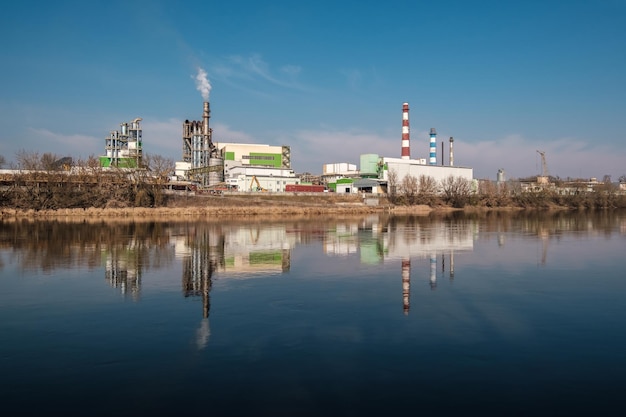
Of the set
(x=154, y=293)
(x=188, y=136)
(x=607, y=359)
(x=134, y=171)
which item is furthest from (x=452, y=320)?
(x=188, y=136)

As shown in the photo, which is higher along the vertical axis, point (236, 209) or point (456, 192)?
point (456, 192)

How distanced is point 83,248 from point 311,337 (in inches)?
629

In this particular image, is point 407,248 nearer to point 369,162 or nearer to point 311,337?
point 311,337

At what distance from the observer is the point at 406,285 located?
1280 centimetres

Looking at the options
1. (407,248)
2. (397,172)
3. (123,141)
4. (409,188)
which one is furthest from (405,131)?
(407,248)

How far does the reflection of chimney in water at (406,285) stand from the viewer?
1052 centimetres

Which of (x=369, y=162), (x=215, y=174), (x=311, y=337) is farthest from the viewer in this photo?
(x=369, y=162)

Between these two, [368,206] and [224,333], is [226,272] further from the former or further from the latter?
[368,206]

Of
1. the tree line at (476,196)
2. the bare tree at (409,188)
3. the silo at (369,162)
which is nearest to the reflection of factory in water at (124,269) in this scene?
the tree line at (476,196)

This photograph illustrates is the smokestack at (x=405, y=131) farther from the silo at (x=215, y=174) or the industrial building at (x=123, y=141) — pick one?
the industrial building at (x=123, y=141)


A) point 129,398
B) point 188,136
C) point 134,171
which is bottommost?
point 129,398

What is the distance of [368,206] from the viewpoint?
206ft

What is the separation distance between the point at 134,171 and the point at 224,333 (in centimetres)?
4955

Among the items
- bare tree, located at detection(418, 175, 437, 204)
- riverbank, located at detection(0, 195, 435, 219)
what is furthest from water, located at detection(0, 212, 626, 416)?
bare tree, located at detection(418, 175, 437, 204)
